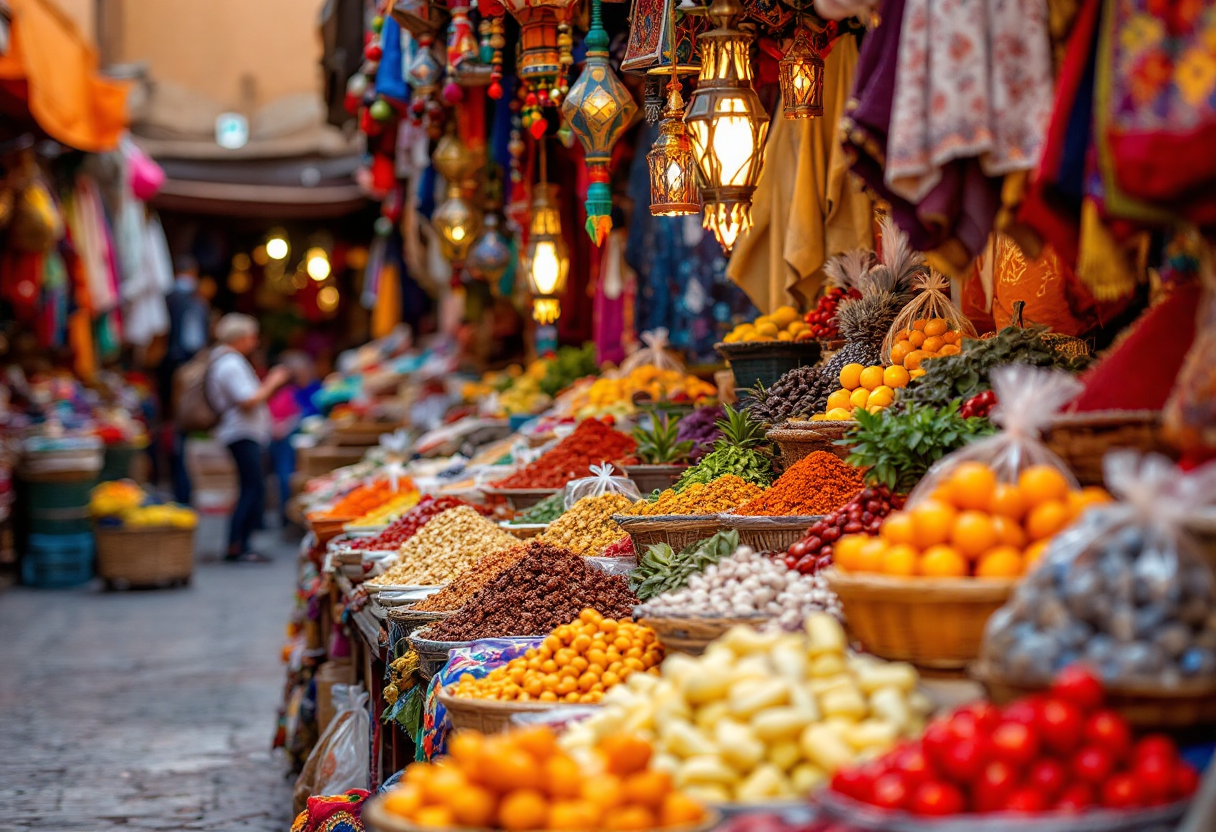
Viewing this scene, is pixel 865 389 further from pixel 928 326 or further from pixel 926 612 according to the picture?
pixel 926 612

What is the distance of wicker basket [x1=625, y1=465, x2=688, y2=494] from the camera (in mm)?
4922

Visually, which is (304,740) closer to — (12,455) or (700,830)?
(700,830)

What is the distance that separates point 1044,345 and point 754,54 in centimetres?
123

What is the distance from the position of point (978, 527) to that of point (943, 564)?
82 millimetres

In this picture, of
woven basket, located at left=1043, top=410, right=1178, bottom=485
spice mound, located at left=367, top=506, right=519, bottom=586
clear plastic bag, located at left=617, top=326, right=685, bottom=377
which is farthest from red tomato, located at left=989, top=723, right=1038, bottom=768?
clear plastic bag, located at left=617, top=326, right=685, bottom=377

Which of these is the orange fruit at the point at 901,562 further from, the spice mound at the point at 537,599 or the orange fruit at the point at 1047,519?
the spice mound at the point at 537,599

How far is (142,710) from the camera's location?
687 cm

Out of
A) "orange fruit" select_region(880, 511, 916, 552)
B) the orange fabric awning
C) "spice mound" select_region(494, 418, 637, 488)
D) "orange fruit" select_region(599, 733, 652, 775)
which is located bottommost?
"spice mound" select_region(494, 418, 637, 488)

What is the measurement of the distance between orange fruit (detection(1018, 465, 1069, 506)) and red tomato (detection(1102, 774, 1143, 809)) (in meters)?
0.56

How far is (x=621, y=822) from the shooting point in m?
1.93

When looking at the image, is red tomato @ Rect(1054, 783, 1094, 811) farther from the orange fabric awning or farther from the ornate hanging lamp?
the orange fabric awning

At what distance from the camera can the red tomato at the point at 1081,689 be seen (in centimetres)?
186

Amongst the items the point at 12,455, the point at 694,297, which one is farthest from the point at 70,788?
the point at 12,455

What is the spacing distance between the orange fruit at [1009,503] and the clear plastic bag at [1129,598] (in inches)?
10.2
